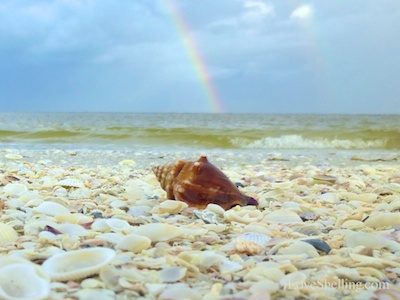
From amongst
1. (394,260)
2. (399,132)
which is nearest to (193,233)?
(394,260)

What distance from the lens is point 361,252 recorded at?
6.59 feet

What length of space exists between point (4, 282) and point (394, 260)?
1.48 m

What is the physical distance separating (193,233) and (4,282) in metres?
1.01

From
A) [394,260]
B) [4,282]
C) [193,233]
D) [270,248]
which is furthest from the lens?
[193,233]

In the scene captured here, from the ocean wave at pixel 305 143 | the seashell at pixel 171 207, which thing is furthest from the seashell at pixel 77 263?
the ocean wave at pixel 305 143

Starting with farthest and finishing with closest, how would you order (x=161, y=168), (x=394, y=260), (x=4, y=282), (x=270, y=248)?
(x=161, y=168) → (x=270, y=248) → (x=394, y=260) → (x=4, y=282)

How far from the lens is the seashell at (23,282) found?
143 cm

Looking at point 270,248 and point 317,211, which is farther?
point 317,211

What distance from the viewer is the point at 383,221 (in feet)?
8.64

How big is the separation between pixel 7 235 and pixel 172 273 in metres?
0.91

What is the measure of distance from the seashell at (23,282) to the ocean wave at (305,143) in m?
14.7

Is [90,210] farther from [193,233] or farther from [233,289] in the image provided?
[233,289]

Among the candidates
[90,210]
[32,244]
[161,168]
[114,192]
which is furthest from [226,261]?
[114,192]

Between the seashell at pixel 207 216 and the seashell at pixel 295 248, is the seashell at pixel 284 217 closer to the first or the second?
the seashell at pixel 207 216
